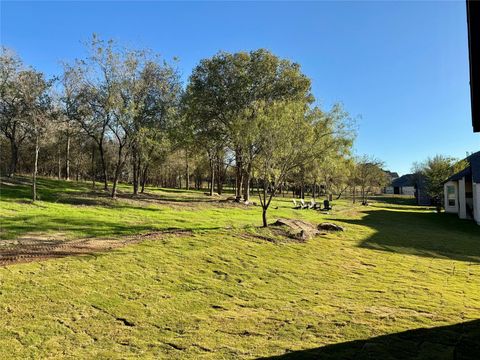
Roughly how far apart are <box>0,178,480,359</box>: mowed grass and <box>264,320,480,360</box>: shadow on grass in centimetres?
25

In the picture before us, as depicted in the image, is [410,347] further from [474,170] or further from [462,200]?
[462,200]

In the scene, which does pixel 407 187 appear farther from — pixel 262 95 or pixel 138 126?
pixel 138 126

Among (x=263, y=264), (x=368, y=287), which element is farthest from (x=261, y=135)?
(x=368, y=287)

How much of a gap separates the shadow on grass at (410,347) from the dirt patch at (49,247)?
6.53 metres

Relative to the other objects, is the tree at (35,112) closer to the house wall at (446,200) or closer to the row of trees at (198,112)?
the row of trees at (198,112)

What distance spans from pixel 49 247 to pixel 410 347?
8.76 metres

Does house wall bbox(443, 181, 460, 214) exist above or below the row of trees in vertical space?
below

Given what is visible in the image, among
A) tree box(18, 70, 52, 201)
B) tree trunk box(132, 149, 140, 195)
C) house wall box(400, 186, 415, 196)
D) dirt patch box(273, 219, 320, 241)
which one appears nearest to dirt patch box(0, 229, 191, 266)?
dirt patch box(273, 219, 320, 241)

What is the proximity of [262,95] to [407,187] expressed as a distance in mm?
73305

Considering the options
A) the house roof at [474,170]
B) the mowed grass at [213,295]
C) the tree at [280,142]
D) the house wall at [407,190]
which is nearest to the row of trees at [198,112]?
the tree at [280,142]

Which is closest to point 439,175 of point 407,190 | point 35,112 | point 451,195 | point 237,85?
point 451,195

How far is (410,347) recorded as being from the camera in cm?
495

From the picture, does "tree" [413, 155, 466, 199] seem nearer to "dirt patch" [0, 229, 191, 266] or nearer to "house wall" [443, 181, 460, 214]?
"house wall" [443, 181, 460, 214]

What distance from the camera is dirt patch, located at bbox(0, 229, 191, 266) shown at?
27.8ft
